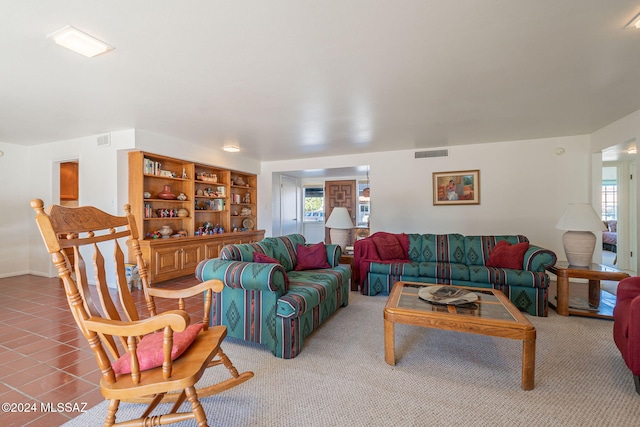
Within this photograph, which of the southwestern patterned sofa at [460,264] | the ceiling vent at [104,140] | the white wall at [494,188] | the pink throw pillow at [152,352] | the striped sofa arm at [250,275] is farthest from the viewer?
the white wall at [494,188]

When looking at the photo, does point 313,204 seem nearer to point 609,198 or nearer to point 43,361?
point 43,361

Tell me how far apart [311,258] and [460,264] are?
1.94 meters

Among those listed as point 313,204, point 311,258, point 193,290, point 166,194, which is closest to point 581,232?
point 311,258

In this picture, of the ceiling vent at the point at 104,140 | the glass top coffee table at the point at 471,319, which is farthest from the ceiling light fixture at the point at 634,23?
the ceiling vent at the point at 104,140

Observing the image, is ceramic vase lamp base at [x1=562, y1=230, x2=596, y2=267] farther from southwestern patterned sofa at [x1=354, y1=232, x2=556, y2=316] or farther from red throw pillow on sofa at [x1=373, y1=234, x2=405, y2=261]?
red throw pillow on sofa at [x1=373, y1=234, x2=405, y2=261]

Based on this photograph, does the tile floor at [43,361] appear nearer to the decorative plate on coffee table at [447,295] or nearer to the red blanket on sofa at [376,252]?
the red blanket on sofa at [376,252]

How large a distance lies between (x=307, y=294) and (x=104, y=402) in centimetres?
143

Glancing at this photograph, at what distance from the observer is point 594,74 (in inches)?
97.7

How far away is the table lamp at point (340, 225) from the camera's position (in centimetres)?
433

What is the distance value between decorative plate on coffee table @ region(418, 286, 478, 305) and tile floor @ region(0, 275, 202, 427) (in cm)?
223

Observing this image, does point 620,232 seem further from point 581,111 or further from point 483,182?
point 581,111

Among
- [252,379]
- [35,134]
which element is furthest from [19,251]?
[252,379]

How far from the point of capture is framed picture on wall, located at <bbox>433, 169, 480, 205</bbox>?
16.6 ft

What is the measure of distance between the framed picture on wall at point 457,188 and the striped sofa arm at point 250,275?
3.90 m
